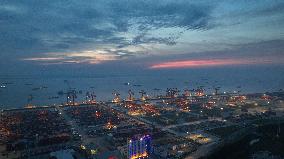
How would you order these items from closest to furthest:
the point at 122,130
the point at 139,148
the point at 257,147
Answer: the point at 257,147 → the point at 139,148 → the point at 122,130

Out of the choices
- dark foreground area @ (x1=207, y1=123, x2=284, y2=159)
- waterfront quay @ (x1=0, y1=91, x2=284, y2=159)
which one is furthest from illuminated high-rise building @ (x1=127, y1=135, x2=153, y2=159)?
dark foreground area @ (x1=207, y1=123, x2=284, y2=159)

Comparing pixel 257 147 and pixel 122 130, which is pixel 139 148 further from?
pixel 122 130

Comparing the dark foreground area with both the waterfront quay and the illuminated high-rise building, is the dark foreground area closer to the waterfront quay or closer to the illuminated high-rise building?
the waterfront quay

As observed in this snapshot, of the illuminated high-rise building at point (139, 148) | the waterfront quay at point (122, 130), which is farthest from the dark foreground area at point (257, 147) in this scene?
the illuminated high-rise building at point (139, 148)

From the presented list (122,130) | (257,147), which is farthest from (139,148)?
(122,130)

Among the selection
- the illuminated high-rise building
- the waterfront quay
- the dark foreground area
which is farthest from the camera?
the waterfront quay

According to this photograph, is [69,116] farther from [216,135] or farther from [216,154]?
[216,154]

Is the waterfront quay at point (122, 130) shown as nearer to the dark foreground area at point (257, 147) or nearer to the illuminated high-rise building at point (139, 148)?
the illuminated high-rise building at point (139, 148)
